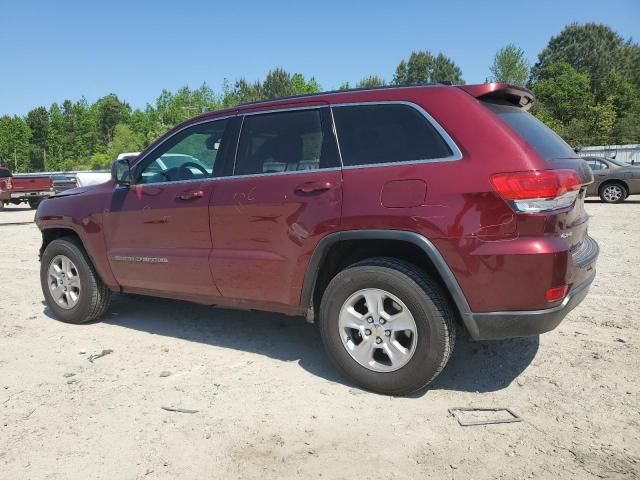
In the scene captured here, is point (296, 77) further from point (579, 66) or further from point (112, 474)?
point (112, 474)

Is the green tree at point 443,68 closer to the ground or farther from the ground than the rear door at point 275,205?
farther from the ground

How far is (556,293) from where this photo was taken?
119 inches

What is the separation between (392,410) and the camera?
10.7 feet

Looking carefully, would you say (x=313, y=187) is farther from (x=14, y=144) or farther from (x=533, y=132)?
(x=14, y=144)

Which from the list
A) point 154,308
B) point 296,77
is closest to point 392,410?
point 154,308

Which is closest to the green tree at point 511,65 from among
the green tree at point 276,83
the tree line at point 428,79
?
Answer: the tree line at point 428,79

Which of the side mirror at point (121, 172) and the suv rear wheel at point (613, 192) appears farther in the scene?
the suv rear wheel at point (613, 192)

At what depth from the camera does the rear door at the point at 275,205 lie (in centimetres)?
357

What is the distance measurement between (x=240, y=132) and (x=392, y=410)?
90.9 inches

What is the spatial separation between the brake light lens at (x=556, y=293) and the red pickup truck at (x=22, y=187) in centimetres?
Result: 2176

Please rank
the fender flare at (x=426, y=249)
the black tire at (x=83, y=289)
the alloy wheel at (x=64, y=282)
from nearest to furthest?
the fender flare at (x=426, y=249), the black tire at (x=83, y=289), the alloy wheel at (x=64, y=282)

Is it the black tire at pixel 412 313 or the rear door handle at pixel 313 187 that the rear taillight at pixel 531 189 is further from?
the rear door handle at pixel 313 187

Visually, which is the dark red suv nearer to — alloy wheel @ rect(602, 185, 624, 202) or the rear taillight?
the rear taillight

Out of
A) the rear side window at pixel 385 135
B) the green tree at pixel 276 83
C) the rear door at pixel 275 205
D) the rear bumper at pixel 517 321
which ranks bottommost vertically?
the rear bumper at pixel 517 321
